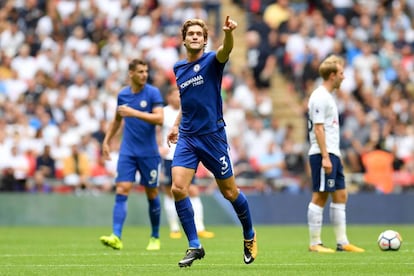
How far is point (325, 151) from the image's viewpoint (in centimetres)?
1489

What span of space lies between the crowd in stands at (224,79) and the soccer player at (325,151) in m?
9.70

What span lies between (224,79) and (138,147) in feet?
39.1

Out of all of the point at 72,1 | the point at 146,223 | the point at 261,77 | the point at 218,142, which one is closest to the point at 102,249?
the point at 218,142

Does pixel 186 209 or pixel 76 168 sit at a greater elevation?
pixel 186 209

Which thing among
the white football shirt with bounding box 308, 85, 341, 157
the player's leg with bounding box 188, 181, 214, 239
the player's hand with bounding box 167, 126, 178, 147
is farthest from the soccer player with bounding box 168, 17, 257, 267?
the player's leg with bounding box 188, 181, 214, 239

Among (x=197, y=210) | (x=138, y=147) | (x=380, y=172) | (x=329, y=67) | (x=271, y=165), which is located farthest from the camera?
(x=271, y=165)

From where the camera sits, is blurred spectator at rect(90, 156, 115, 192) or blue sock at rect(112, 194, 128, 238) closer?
blue sock at rect(112, 194, 128, 238)

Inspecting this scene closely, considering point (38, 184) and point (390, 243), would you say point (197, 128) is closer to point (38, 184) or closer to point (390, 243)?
point (390, 243)

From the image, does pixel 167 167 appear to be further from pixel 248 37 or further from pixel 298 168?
pixel 248 37

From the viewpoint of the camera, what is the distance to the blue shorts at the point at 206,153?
12.2 metres

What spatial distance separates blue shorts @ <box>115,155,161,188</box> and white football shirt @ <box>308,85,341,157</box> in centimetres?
247

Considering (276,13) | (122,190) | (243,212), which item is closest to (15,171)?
(276,13)

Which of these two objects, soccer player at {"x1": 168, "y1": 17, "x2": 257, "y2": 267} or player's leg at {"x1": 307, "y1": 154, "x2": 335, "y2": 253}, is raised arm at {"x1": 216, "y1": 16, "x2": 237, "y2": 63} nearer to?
soccer player at {"x1": 168, "y1": 17, "x2": 257, "y2": 267}

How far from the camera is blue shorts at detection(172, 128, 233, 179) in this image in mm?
12234
